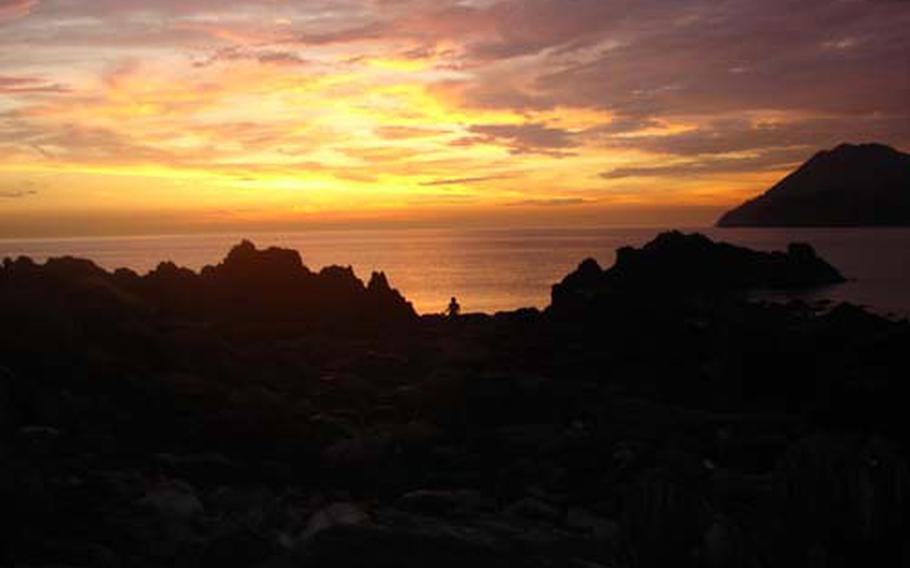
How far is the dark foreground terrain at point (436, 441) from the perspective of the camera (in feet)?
29.8

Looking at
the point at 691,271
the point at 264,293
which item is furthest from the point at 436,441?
the point at 691,271

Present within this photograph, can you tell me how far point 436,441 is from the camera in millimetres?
23172

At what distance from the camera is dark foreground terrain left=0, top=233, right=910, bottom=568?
9.07 meters

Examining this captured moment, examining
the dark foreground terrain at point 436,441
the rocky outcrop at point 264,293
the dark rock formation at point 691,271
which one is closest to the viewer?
the dark foreground terrain at point 436,441

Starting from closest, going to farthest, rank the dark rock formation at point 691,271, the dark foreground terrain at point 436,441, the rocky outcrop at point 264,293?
1. the dark foreground terrain at point 436,441
2. the rocky outcrop at point 264,293
3. the dark rock formation at point 691,271

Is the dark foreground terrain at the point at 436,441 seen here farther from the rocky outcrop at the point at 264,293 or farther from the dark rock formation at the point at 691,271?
the dark rock formation at the point at 691,271

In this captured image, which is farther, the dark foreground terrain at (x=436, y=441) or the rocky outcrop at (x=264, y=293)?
the rocky outcrop at (x=264, y=293)

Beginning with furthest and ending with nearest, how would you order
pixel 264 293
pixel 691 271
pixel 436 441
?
pixel 691 271, pixel 264 293, pixel 436 441

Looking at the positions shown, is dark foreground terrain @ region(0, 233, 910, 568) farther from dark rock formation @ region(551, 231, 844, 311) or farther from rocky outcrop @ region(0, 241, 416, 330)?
dark rock formation @ region(551, 231, 844, 311)

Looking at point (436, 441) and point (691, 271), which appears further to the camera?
point (691, 271)

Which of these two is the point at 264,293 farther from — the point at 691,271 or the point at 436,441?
the point at 691,271

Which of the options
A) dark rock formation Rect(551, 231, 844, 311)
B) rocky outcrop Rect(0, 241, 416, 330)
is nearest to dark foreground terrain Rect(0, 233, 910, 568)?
rocky outcrop Rect(0, 241, 416, 330)

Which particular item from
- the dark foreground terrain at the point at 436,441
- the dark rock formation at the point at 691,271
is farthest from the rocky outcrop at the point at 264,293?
the dark rock formation at the point at 691,271

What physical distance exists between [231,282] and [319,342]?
52.9 feet
